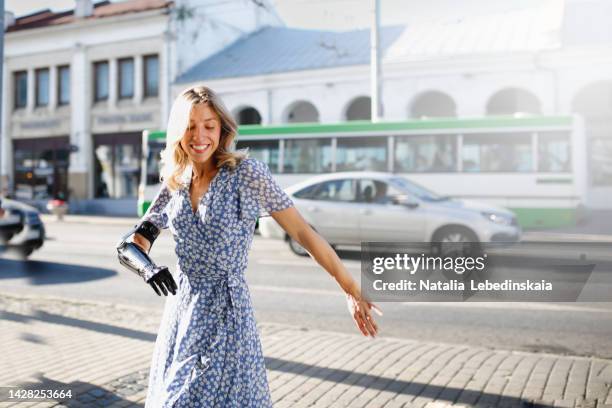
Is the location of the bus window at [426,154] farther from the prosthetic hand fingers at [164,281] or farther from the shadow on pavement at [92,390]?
the prosthetic hand fingers at [164,281]

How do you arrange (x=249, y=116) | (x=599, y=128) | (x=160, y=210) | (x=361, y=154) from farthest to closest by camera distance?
(x=249, y=116) → (x=599, y=128) → (x=361, y=154) → (x=160, y=210)

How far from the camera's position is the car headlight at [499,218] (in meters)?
10.6

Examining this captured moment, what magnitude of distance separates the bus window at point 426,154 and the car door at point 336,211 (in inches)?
193

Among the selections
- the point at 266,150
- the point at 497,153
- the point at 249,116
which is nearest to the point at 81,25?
the point at 249,116

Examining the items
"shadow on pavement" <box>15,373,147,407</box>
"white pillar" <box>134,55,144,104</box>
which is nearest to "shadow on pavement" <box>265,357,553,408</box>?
"shadow on pavement" <box>15,373,147,407</box>

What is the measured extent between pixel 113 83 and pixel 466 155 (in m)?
20.4

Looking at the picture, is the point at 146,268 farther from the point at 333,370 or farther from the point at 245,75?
the point at 245,75

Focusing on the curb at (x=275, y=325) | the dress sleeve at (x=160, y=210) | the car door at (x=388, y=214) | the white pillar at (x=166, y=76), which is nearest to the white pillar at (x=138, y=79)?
the white pillar at (x=166, y=76)

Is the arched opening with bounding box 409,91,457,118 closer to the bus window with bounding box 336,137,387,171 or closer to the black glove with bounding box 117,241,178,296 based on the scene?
the bus window with bounding box 336,137,387,171

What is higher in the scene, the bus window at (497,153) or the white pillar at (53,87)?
the white pillar at (53,87)

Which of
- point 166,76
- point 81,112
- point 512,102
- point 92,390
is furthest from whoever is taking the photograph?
point 81,112

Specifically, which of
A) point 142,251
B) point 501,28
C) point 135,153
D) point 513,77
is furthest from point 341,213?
point 135,153

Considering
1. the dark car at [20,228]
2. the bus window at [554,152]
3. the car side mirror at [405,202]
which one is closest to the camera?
the dark car at [20,228]

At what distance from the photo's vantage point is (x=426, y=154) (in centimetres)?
1551
